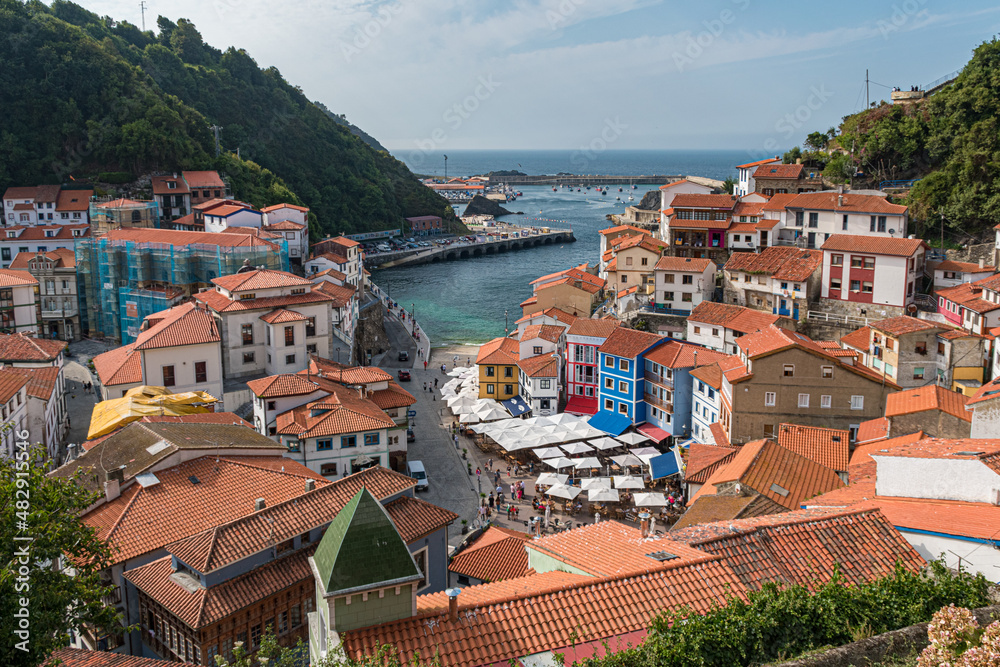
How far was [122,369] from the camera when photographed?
32594mm

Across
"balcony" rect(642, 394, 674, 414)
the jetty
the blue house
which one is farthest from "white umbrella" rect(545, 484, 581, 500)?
the jetty

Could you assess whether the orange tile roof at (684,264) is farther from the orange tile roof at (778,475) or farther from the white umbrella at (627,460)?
the orange tile roof at (778,475)

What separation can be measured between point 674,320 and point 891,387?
1654 centimetres

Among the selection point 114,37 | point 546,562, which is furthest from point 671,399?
point 114,37

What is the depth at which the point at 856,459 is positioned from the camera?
25734 mm

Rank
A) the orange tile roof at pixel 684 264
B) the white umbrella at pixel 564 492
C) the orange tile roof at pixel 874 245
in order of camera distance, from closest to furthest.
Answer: the white umbrella at pixel 564 492 → the orange tile roof at pixel 874 245 → the orange tile roof at pixel 684 264

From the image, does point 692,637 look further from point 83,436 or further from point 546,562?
point 83,436

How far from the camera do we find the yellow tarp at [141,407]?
85.2 feet

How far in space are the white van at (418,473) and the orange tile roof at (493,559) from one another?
6.73 meters

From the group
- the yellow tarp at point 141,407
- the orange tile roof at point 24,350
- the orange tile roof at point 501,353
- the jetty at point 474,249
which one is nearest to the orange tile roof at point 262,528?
the yellow tarp at point 141,407

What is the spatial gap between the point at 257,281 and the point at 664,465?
20.9 m

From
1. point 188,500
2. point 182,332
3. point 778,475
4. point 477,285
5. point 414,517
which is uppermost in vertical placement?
point 182,332

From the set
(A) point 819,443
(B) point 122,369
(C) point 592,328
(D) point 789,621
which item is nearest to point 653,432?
(C) point 592,328

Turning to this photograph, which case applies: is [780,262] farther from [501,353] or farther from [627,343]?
[501,353]
